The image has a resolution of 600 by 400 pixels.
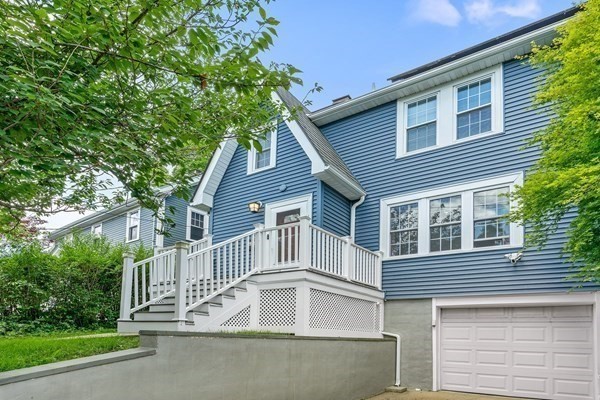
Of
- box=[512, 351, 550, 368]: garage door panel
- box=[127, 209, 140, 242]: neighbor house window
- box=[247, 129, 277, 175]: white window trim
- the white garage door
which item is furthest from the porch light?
box=[127, 209, 140, 242]: neighbor house window

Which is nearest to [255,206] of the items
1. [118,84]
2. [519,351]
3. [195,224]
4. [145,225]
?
[195,224]

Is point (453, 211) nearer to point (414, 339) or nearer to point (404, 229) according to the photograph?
point (404, 229)

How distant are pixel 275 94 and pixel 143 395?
823cm

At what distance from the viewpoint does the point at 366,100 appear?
11.3 m

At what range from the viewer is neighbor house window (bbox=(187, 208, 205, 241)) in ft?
55.8

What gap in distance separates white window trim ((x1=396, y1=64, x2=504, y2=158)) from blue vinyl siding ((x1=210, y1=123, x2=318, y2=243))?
2.39 metres

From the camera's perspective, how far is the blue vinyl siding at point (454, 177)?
28.8 feet

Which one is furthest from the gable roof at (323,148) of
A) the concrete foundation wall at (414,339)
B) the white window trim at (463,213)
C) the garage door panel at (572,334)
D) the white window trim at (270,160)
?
the garage door panel at (572,334)

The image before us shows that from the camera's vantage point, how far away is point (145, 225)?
1898 centimetres

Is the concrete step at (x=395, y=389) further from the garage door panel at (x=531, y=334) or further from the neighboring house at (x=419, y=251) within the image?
the garage door panel at (x=531, y=334)

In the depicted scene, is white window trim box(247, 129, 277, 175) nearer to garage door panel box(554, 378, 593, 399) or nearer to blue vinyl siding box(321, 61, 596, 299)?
blue vinyl siding box(321, 61, 596, 299)

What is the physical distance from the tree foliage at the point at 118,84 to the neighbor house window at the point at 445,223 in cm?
558

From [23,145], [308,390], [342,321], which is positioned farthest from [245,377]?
[23,145]

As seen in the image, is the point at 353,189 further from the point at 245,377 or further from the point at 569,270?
the point at 245,377
